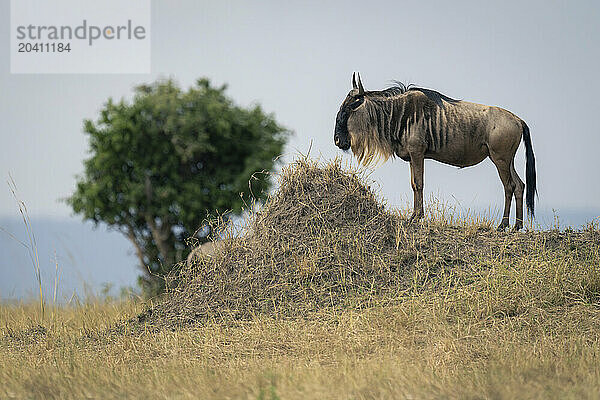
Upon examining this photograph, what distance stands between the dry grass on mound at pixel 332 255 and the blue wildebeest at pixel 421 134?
0.52m

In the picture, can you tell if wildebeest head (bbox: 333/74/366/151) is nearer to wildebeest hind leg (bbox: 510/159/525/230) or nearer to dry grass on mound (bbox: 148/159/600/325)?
dry grass on mound (bbox: 148/159/600/325)

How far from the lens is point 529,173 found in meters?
10.7

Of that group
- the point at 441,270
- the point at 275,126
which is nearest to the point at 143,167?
the point at 275,126

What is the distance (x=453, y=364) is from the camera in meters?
6.37

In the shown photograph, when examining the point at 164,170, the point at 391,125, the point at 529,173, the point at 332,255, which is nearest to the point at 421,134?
the point at 391,125

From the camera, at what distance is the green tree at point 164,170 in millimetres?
15438

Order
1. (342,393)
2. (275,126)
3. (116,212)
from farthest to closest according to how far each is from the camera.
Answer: (275,126)
(116,212)
(342,393)

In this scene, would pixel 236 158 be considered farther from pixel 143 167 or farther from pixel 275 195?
pixel 275 195

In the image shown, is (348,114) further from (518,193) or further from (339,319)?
(339,319)

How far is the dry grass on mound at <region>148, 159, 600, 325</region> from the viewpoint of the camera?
30.1ft

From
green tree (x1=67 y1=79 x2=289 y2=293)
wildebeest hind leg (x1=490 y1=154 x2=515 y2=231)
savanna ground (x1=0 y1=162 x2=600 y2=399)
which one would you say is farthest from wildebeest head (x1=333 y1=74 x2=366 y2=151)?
green tree (x1=67 y1=79 x2=289 y2=293)

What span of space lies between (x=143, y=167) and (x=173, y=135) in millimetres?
1036

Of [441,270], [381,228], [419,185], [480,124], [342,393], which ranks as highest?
[480,124]

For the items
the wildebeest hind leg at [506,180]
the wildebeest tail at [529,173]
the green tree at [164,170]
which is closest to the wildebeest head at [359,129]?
the wildebeest hind leg at [506,180]
